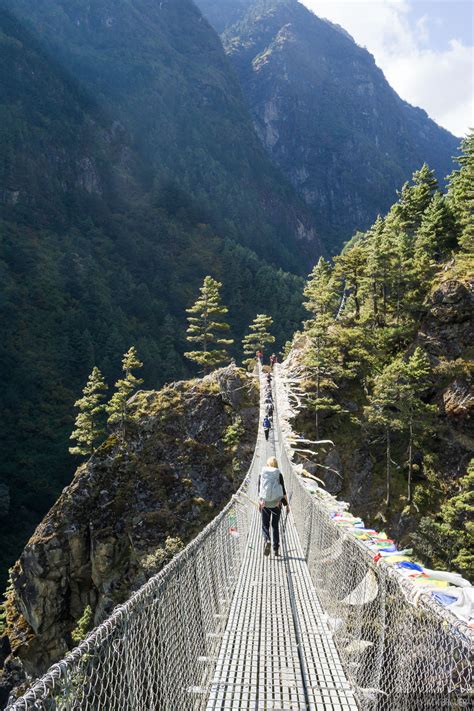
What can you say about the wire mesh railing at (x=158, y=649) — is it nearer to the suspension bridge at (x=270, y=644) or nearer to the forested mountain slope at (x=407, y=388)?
the suspension bridge at (x=270, y=644)

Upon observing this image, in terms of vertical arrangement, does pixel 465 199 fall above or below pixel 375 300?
above

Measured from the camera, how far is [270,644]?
11.9ft

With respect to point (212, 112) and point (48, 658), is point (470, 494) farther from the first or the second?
point (212, 112)

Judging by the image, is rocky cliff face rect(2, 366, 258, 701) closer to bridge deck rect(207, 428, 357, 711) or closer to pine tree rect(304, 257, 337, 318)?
pine tree rect(304, 257, 337, 318)

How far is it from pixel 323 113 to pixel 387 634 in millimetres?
177306

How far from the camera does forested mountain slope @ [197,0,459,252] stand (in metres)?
146

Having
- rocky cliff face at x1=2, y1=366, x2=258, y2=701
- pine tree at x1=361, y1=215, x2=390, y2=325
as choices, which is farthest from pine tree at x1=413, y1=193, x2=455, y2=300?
rocky cliff face at x1=2, y1=366, x2=258, y2=701

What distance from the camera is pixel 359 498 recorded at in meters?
→ 18.7

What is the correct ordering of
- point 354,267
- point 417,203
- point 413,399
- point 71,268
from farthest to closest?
point 71,268 < point 417,203 < point 354,267 < point 413,399

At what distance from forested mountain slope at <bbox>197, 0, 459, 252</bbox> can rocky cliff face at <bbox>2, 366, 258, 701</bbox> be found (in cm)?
11732

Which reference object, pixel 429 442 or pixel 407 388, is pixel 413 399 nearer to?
pixel 407 388

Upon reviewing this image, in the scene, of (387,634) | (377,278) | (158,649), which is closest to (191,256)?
(377,278)

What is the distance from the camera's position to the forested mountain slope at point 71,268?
46.2m

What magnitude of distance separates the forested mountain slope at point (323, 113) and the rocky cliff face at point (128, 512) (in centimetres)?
11732
